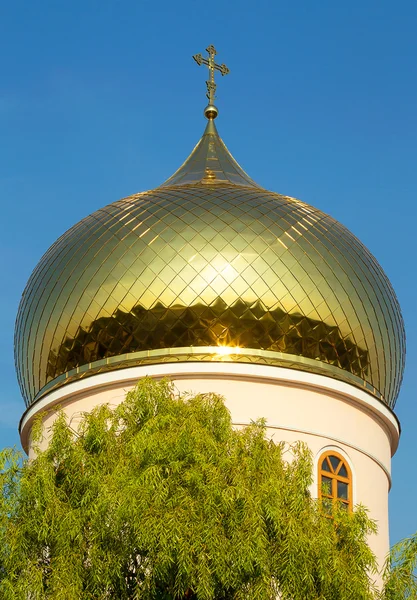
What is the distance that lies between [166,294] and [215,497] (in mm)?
5279

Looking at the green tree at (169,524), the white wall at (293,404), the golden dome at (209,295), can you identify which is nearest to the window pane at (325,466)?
the white wall at (293,404)

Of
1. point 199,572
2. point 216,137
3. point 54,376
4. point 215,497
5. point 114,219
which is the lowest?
point 199,572

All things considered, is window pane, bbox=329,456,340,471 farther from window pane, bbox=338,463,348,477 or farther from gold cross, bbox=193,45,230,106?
gold cross, bbox=193,45,230,106

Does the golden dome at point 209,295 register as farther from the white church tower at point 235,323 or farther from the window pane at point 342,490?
the window pane at point 342,490

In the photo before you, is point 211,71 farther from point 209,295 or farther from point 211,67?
point 209,295

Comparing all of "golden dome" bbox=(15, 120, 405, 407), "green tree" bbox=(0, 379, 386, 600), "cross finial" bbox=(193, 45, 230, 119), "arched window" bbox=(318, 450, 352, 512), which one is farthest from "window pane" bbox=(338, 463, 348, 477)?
"cross finial" bbox=(193, 45, 230, 119)

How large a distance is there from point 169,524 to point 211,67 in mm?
11725

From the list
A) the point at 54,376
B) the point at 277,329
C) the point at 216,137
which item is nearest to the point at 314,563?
the point at 277,329

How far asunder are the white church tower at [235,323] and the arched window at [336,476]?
0.02 m

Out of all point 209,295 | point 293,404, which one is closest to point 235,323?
point 209,295

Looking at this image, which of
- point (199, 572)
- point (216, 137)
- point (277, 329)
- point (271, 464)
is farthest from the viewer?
point (216, 137)

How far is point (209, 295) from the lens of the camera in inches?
600

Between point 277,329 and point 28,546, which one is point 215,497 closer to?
point 28,546

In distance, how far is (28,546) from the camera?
10.5m
